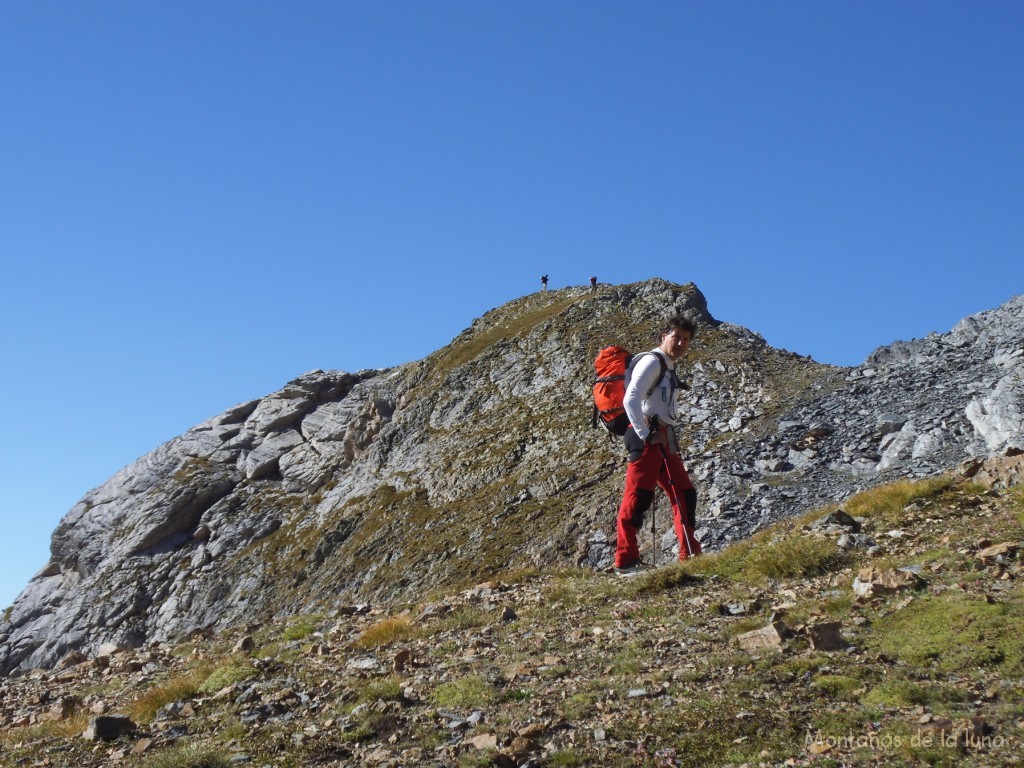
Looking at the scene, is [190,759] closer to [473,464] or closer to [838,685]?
[838,685]

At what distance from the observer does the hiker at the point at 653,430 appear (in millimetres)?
11078

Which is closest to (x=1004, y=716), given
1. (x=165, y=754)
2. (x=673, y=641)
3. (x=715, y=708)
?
(x=715, y=708)

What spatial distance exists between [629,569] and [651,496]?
3.81ft

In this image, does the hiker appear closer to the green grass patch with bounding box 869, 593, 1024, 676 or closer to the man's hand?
the man's hand

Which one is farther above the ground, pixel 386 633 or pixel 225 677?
pixel 386 633

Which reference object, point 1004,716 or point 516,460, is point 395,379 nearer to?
point 516,460

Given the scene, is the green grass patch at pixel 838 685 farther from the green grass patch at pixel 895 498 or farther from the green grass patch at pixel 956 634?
the green grass patch at pixel 895 498

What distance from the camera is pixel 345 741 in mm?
6828

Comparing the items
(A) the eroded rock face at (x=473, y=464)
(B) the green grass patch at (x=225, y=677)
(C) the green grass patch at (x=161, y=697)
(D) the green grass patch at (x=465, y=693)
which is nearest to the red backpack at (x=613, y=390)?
(D) the green grass patch at (x=465, y=693)

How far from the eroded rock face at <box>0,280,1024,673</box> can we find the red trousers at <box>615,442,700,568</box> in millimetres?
7871

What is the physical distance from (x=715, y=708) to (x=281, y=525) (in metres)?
36.4

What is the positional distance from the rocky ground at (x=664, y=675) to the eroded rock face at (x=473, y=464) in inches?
361

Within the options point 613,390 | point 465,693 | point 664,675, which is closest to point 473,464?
point 613,390

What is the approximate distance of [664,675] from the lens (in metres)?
7.07
